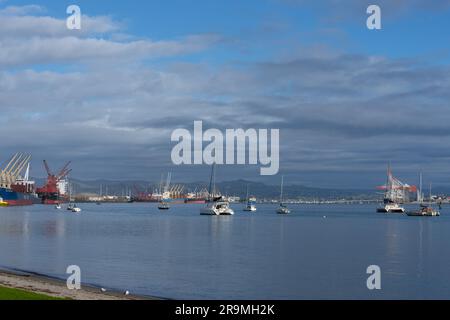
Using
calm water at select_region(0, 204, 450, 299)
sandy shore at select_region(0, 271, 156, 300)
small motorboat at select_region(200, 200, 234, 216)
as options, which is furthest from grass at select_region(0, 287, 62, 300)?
small motorboat at select_region(200, 200, 234, 216)

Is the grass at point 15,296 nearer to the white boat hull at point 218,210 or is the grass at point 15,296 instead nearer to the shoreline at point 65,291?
the shoreline at point 65,291

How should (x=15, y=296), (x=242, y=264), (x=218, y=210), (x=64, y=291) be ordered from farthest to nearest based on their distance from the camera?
(x=218, y=210)
(x=242, y=264)
(x=64, y=291)
(x=15, y=296)

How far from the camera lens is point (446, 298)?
1227 inches

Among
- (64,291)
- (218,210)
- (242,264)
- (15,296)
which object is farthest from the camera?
(218,210)

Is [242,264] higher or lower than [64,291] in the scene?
lower

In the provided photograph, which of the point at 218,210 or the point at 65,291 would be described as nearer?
the point at 65,291

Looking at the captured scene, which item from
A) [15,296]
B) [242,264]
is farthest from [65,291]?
[242,264]

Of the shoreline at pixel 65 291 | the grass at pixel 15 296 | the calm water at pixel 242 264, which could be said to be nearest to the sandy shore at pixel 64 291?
the shoreline at pixel 65 291

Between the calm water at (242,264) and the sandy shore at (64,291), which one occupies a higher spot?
the sandy shore at (64,291)

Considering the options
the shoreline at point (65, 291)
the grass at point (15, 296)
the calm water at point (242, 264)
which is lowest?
the calm water at point (242, 264)

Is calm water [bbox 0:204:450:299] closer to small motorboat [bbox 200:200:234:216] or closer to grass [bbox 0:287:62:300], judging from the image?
grass [bbox 0:287:62:300]

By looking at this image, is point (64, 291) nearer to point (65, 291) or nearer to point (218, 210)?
point (65, 291)
